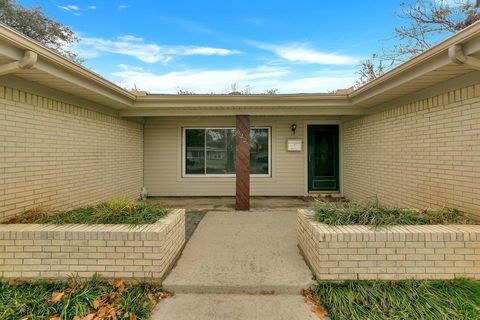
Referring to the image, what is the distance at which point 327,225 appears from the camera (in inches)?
113

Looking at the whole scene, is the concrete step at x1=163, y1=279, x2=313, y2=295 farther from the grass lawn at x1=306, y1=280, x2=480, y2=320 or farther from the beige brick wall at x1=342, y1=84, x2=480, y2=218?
the beige brick wall at x1=342, y1=84, x2=480, y2=218

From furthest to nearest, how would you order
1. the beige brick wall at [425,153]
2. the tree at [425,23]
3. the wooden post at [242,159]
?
the tree at [425,23]
the wooden post at [242,159]
the beige brick wall at [425,153]

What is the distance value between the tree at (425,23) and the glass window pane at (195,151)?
7494mm

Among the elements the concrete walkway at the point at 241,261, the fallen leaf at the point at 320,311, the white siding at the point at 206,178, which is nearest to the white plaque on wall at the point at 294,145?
the white siding at the point at 206,178

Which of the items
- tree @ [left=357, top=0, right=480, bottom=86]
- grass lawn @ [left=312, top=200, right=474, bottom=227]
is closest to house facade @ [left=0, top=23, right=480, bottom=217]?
grass lawn @ [left=312, top=200, right=474, bottom=227]

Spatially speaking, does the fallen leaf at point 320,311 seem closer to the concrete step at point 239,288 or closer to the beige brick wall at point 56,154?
the concrete step at point 239,288

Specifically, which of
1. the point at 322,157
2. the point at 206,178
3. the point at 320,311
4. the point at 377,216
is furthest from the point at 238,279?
the point at 322,157

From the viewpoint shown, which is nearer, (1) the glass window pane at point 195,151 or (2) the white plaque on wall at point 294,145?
(2) the white plaque on wall at point 294,145

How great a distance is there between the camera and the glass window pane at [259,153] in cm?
757

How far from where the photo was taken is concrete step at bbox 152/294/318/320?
2207mm

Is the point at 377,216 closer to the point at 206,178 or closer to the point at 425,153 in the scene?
the point at 425,153

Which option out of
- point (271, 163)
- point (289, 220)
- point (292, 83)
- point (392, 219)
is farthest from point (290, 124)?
point (292, 83)

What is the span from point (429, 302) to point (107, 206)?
3.83 metres

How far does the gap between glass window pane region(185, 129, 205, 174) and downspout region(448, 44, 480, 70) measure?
238 inches
